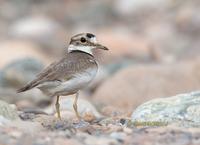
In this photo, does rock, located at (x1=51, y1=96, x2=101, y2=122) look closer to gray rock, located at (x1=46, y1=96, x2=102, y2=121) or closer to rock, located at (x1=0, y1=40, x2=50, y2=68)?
Result: gray rock, located at (x1=46, y1=96, x2=102, y2=121)

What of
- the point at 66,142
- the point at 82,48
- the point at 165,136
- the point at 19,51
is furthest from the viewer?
the point at 19,51

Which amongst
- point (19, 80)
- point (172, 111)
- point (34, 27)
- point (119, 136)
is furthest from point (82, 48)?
point (34, 27)

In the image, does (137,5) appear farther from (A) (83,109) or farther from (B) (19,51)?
(A) (83,109)

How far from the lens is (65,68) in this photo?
1149cm

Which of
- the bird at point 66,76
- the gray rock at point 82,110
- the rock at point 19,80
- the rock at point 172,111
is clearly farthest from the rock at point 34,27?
the bird at point 66,76

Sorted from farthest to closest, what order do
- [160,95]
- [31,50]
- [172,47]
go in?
[172,47], [31,50], [160,95]

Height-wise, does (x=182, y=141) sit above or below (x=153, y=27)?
below

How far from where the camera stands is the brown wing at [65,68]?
443 inches

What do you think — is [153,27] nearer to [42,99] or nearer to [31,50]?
[31,50]

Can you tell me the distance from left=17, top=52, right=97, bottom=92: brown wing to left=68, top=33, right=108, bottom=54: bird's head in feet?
0.58

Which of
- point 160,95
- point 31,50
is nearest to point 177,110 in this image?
point 160,95

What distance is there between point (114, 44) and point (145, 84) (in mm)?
12416

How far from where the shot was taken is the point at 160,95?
18.9 meters

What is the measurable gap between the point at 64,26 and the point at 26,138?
29482mm
